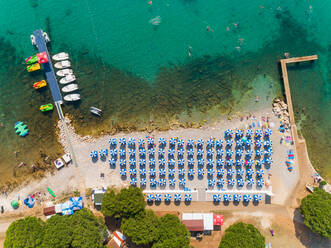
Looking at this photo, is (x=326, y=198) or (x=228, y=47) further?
(x=228, y=47)

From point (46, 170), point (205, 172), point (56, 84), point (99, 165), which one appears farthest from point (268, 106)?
point (46, 170)

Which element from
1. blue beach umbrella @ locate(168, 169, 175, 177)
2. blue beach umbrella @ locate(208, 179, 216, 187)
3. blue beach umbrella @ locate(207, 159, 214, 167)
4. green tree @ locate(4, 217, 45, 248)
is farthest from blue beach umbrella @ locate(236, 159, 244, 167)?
green tree @ locate(4, 217, 45, 248)

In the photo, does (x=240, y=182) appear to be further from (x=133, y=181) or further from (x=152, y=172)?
(x=133, y=181)

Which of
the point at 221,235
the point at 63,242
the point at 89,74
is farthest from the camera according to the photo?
the point at 89,74

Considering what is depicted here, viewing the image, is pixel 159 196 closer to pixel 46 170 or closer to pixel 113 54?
pixel 46 170

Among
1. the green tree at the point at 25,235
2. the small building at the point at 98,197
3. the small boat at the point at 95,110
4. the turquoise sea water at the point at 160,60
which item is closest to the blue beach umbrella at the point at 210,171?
the turquoise sea water at the point at 160,60

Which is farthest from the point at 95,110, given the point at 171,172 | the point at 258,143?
the point at 258,143
